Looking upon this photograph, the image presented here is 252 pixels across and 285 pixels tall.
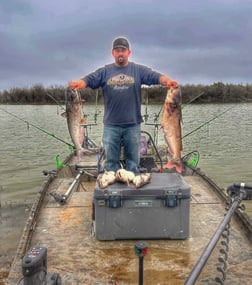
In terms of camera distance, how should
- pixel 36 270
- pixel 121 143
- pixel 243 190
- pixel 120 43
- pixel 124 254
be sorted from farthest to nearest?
pixel 121 143 → pixel 120 43 → pixel 124 254 → pixel 243 190 → pixel 36 270

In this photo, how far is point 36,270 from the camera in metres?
3.00

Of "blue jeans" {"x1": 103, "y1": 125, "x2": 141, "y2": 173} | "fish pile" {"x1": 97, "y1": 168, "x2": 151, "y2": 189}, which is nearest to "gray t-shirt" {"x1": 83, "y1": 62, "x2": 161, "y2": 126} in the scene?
"blue jeans" {"x1": 103, "y1": 125, "x2": 141, "y2": 173}

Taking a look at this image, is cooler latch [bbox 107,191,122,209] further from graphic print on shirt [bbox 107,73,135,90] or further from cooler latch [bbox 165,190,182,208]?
graphic print on shirt [bbox 107,73,135,90]

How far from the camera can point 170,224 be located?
468 centimetres

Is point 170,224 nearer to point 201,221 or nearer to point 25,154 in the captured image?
point 201,221

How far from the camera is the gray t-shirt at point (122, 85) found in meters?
5.33

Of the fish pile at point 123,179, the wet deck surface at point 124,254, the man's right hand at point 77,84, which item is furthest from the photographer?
the man's right hand at point 77,84

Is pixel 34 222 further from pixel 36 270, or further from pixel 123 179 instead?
pixel 36 270

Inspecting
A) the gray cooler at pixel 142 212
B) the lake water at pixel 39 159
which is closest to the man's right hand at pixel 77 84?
the gray cooler at pixel 142 212

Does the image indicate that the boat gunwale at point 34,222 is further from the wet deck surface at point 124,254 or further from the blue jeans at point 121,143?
the blue jeans at point 121,143

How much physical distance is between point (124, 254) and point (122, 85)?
7.31 feet

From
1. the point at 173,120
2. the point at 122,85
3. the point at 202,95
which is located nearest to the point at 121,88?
the point at 122,85

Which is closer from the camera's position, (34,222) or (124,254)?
(124,254)

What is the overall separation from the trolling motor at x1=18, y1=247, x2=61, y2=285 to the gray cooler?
144cm
